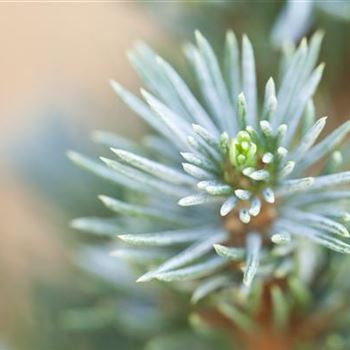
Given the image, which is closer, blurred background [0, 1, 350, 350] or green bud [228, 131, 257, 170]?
green bud [228, 131, 257, 170]

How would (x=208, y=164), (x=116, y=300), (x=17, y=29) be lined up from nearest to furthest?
(x=208, y=164)
(x=116, y=300)
(x=17, y=29)

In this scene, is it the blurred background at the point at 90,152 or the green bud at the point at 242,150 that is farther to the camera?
the blurred background at the point at 90,152

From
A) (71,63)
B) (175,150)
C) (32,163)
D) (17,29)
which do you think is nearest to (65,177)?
(32,163)

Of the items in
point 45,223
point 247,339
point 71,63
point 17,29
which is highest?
point 17,29

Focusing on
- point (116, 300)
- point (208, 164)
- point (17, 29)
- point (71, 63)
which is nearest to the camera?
point (208, 164)

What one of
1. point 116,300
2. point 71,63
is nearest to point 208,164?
point 116,300

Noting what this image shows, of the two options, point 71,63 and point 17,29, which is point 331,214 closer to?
point 71,63

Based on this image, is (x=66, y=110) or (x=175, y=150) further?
(x=66, y=110)

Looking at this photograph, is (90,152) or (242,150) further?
(90,152)

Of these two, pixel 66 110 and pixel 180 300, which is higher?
pixel 66 110
